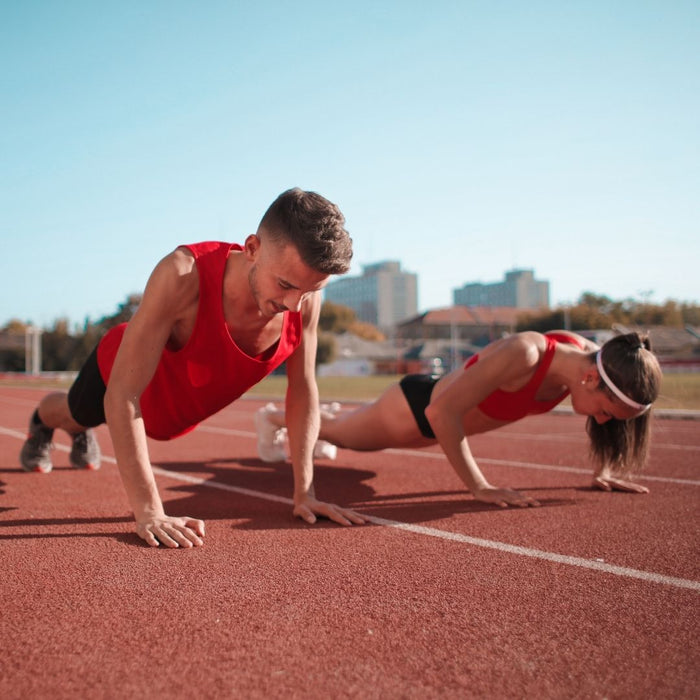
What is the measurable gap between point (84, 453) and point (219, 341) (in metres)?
2.83

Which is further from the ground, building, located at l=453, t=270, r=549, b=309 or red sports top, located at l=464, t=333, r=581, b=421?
building, located at l=453, t=270, r=549, b=309

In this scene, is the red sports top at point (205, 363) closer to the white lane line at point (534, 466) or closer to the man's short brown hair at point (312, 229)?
the man's short brown hair at point (312, 229)

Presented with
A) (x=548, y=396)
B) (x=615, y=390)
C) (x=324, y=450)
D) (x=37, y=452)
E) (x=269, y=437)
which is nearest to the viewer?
(x=615, y=390)

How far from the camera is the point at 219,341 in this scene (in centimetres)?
320

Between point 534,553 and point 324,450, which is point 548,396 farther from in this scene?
point 324,450

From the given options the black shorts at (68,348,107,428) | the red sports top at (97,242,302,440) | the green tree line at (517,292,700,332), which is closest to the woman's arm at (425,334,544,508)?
the red sports top at (97,242,302,440)

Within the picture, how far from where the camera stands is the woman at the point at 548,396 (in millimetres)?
3920

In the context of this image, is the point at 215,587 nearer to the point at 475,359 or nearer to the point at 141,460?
the point at 141,460

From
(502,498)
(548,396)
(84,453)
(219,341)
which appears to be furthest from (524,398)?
(84,453)

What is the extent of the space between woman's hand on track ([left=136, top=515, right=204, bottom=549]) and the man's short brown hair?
4.38 ft

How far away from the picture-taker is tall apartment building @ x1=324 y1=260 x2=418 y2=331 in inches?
6718

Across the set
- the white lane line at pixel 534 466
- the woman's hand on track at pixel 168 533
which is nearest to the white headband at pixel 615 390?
the white lane line at pixel 534 466

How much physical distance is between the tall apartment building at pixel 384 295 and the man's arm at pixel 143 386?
164294mm

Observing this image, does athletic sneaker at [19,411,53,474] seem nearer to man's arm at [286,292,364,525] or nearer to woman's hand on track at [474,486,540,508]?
man's arm at [286,292,364,525]
